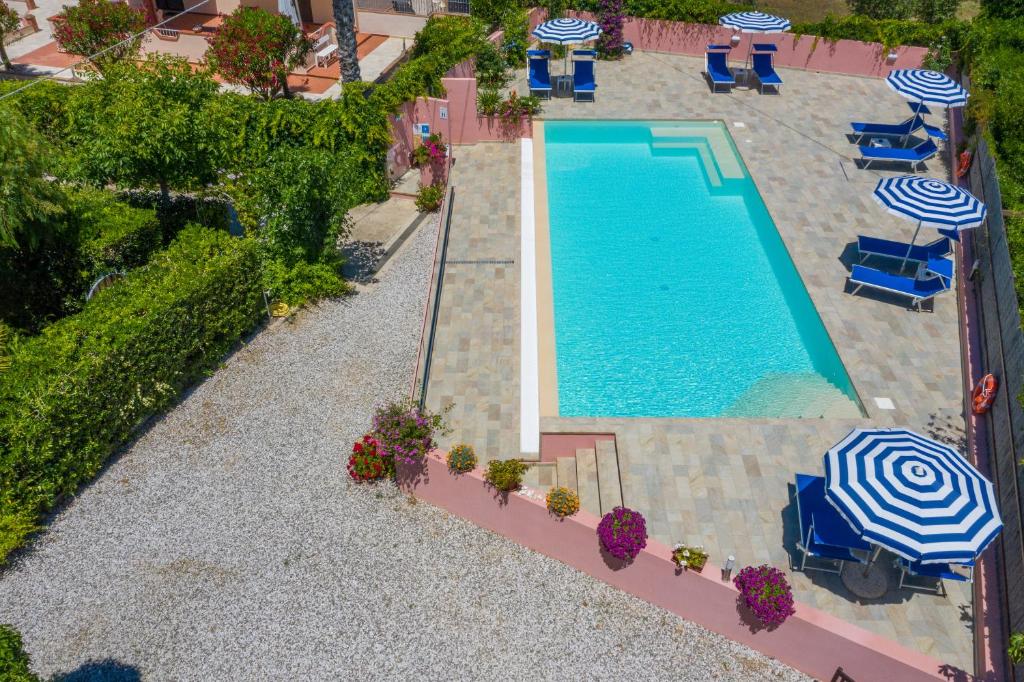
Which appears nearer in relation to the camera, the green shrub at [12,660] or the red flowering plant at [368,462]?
the green shrub at [12,660]

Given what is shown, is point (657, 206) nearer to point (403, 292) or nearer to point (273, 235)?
point (403, 292)

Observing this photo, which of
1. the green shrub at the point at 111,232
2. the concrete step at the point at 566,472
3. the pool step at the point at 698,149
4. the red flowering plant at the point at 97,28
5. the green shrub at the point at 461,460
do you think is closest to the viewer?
the green shrub at the point at 461,460

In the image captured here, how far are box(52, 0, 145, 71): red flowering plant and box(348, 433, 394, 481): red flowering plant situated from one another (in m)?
21.6

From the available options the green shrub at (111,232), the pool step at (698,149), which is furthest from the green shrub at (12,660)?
the pool step at (698,149)

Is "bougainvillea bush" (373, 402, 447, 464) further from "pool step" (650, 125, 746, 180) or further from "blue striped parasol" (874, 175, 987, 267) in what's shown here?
"pool step" (650, 125, 746, 180)

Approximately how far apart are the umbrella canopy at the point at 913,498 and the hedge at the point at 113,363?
1237cm

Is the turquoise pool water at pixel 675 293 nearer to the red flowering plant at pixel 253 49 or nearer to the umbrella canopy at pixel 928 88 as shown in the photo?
the umbrella canopy at pixel 928 88

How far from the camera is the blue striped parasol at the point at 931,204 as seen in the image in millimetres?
16484

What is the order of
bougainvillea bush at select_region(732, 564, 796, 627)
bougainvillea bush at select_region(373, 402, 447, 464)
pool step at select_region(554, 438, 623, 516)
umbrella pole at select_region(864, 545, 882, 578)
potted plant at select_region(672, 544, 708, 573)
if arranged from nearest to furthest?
bougainvillea bush at select_region(732, 564, 796, 627) < potted plant at select_region(672, 544, 708, 573) < umbrella pole at select_region(864, 545, 882, 578) < bougainvillea bush at select_region(373, 402, 447, 464) < pool step at select_region(554, 438, 623, 516)

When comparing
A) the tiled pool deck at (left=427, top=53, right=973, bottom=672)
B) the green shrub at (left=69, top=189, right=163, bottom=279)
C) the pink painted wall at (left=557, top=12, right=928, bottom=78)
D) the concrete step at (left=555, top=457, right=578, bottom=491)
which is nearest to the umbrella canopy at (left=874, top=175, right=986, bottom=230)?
the tiled pool deck at (left=427, top=53, right=973, bottom=672)

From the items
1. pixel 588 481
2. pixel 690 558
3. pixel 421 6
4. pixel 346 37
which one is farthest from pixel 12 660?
pixel 421 6

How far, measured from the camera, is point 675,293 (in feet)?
58.9

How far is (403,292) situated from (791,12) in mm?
29607

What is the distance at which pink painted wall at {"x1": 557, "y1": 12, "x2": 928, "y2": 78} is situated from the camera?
94.0ft
